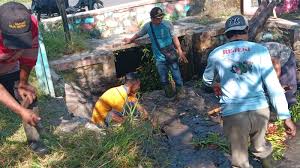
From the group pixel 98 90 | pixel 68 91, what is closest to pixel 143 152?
pixel 68 91

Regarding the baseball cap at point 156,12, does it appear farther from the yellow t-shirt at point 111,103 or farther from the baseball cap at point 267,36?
the baseball cap at point 267,36

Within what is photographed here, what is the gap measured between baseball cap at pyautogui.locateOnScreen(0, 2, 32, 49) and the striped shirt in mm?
222

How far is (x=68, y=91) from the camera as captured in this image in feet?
24.1

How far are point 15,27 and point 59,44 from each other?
563 cm

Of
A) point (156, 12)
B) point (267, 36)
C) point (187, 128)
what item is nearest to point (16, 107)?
point (187, 128)

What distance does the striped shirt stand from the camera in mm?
3783

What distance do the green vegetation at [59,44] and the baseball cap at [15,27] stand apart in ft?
16.2

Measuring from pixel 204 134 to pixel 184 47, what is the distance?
4058mm

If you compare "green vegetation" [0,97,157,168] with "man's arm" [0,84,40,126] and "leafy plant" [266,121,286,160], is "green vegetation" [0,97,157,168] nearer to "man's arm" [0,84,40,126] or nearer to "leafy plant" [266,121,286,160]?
"man's arm" [0,84,40,126]

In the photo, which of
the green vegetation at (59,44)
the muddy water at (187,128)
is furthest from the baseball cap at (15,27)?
the green vegetation at (59,44)

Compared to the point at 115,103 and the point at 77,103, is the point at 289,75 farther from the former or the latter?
the point at 77,103

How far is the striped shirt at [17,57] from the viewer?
3.78m

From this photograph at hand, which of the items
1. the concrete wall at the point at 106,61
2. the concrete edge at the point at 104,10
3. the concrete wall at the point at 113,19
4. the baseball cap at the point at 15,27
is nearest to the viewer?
the baseball cap at the point at 15,27

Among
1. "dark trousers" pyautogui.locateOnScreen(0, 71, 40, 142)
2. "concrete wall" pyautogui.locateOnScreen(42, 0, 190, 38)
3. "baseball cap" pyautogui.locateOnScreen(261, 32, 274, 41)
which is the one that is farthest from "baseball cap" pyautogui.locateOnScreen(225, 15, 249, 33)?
"concrete wall" pyautogui.locateOnScreen(42, 0, 190, 38)
